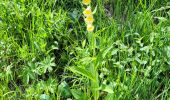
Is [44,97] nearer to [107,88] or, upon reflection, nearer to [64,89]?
[64,89]

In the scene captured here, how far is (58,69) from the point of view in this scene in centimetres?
212

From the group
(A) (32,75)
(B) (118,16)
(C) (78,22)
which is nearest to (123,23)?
(B) (118,16)

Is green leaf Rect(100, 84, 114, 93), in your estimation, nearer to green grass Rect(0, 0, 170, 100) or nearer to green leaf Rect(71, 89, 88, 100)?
green grass Rect(0, 0, 170, 100)

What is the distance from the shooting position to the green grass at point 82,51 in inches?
72.3

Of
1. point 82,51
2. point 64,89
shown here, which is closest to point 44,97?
point 64,89

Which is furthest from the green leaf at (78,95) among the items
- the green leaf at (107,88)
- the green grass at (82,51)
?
the green leaf at (107,88)

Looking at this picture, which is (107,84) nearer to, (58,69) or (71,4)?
(58,69)

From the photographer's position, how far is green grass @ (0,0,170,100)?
1.84m

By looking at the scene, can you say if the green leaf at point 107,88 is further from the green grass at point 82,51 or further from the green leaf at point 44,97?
the green leaf at point 44,97

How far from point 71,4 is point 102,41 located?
59cm

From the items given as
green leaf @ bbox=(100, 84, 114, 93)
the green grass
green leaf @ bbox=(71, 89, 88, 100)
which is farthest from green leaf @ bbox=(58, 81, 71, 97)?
green leaf @ bbox=(100, 84, 114, 93)

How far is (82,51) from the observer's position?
1.99 metres

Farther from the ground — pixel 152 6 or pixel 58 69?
pixel 152 6

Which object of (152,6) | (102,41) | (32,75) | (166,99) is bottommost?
(166,99)
